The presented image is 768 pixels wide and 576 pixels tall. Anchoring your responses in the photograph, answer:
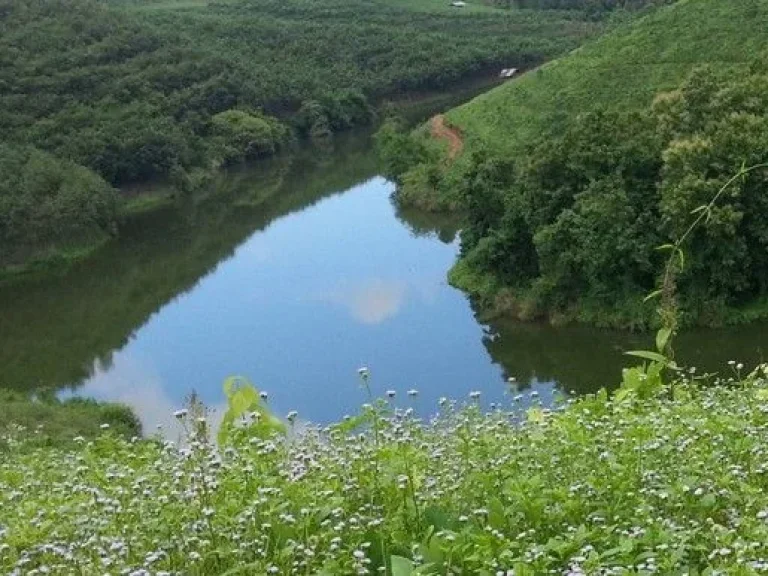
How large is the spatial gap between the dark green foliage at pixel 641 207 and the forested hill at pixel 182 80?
25.4 meters

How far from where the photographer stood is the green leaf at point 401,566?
4145 millimetres

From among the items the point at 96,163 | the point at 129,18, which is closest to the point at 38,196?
the point at 96,163

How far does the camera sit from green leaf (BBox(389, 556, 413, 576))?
4.14m

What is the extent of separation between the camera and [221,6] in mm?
116312

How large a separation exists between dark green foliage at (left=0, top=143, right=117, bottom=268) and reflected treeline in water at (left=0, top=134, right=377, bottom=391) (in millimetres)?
1613

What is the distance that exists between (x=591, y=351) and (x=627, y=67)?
82.8ft

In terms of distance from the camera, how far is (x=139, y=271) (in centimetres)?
4653

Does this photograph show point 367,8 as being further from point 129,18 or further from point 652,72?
point 652,72

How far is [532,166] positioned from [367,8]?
8465 centimetres

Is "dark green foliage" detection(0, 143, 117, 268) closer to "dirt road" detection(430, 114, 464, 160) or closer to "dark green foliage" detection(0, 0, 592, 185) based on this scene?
"dark green foliage" detection(0, 0, 592, 185)

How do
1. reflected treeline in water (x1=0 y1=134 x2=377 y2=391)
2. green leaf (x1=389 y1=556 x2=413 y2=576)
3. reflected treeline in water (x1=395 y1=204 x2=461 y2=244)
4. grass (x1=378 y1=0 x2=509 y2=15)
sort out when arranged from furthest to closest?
grass (x1=378 y1=0 x2=509 y2=15) < reflected treeline in water (x1=395 y1=204 x2=461 y2=244) < reflected treeline in water (x1=0 y1=134 x2=377 y2=391) < green leaf (x1=389 y1=556 x2=413 y2=576)

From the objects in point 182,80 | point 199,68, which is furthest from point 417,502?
point 199,68

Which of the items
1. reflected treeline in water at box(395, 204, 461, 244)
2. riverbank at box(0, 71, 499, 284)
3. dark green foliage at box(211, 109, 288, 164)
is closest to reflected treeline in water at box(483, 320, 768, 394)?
reflected treeline in water at box(395, 204, 461, 244)

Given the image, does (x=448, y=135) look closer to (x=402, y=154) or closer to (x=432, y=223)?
(x=402, y=154)
